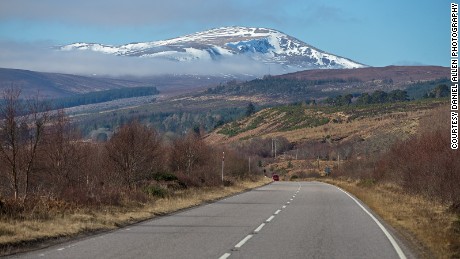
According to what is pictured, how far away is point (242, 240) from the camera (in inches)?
639

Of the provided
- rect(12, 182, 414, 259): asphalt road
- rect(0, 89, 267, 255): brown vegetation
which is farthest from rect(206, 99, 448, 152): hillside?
rect(12, 182, 414, 259): asphalt road

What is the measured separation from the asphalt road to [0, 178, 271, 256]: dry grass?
0.66 metres

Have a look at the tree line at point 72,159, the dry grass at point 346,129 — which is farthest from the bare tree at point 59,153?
the dry grass at point 346,129

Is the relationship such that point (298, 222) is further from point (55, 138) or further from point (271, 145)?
point (271, 145)

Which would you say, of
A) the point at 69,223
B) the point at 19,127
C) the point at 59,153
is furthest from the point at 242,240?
the point at 59,153

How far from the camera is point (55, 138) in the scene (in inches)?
1453

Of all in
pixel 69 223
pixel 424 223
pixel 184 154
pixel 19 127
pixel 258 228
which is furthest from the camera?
pixel 184 154

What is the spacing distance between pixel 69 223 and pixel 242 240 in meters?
5.37

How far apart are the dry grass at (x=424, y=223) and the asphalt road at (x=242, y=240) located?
0.59m

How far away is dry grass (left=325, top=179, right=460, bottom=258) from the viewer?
1478cm

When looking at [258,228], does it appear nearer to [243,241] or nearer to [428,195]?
[243,241]

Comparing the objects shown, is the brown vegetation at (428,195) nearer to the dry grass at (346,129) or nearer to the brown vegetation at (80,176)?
the brown vegetation at (80,176)

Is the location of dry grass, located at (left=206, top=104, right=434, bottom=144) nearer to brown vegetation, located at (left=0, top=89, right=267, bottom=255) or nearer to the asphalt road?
brown vegetation, located at (left=0, top=89, right=267, bottom=255)

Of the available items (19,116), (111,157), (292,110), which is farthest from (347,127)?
(19,116)
